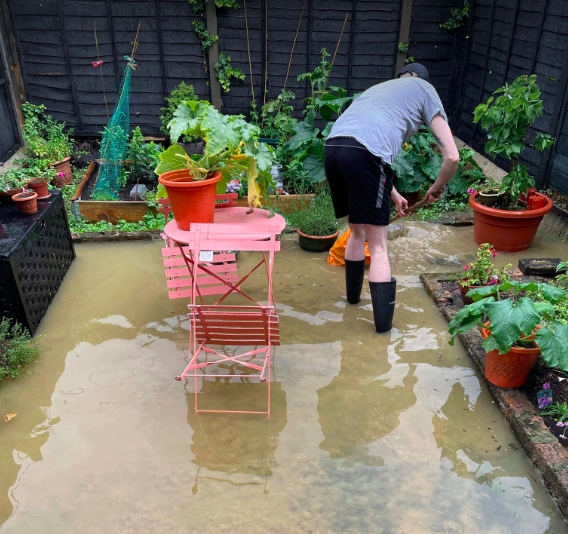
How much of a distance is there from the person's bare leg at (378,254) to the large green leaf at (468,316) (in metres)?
0.82

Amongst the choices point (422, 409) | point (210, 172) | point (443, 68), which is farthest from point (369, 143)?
point (443, 68)

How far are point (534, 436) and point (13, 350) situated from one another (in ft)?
11.2

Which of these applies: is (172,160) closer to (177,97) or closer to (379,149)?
(379,149)

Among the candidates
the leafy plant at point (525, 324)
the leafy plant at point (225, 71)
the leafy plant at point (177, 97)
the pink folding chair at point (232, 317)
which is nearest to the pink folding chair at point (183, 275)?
the pink folding chair at point (232, 317)

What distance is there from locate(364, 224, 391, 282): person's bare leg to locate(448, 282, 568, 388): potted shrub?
29.7 inches

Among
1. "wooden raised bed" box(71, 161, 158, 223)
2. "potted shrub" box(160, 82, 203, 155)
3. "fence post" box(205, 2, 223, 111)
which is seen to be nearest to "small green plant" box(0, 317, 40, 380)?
"wooden raised bed" box(71, 161, 158, 223)

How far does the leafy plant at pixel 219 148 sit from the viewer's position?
334cm

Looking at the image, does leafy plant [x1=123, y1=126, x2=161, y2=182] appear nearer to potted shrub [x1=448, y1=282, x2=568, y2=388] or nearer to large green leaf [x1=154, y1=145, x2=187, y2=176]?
large green leaf [x1=154, y1=145, x2=187, y2=176]

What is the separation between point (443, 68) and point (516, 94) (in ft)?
11.0

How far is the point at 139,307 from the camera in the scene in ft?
13.8

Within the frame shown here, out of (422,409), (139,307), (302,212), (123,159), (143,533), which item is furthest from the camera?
(123,159)

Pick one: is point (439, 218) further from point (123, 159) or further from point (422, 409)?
point (123, 159)

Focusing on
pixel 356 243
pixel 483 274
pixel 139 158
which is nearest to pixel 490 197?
pixel 483 274

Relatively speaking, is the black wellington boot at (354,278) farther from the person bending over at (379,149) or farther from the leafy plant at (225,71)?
the leafy plant at (225,71)
